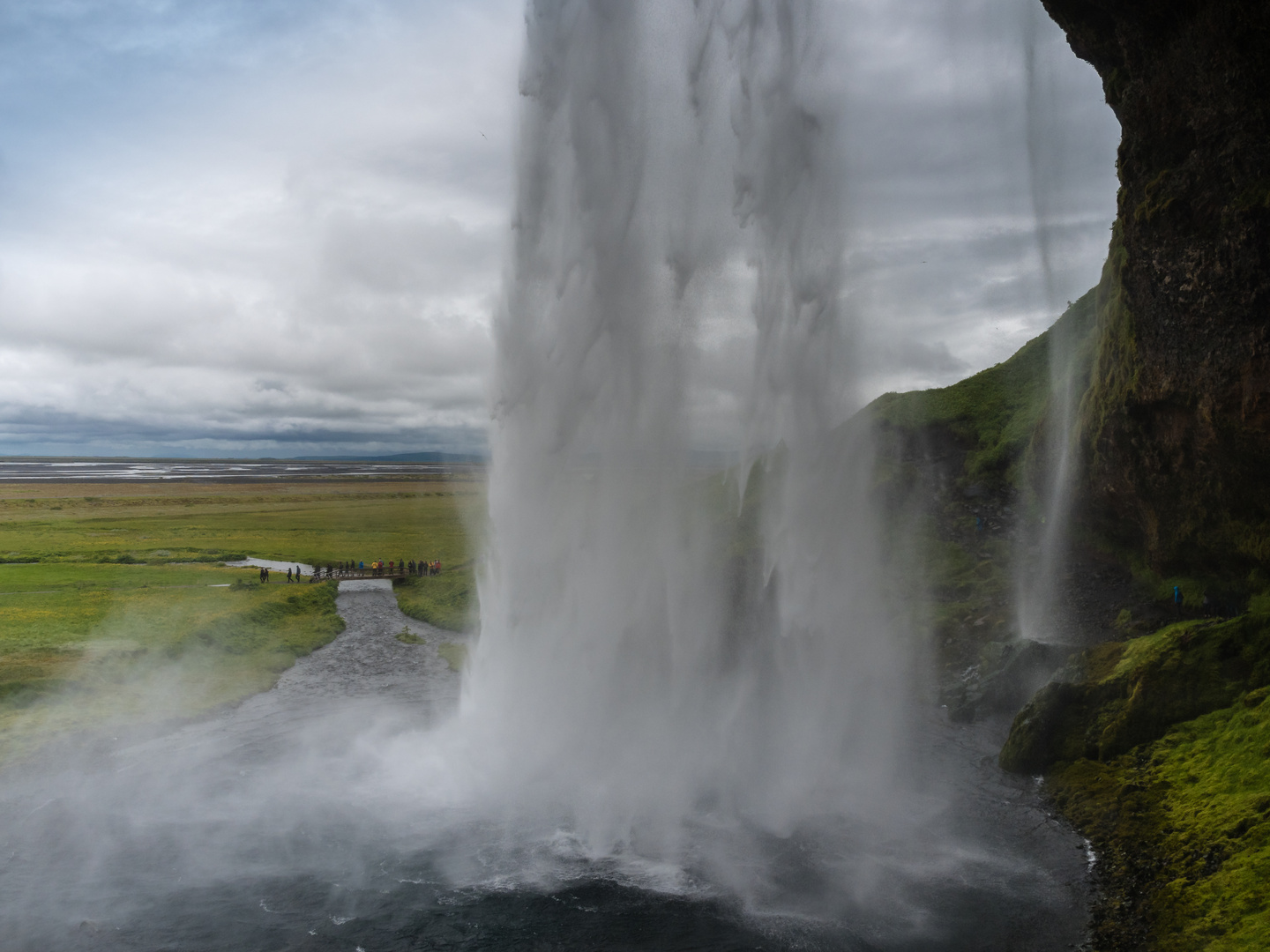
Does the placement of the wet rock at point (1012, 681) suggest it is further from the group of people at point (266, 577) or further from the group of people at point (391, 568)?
the group of people at point (266, 577)

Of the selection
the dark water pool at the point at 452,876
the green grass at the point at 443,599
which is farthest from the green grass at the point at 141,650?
the dark water pool at the point at 452,876

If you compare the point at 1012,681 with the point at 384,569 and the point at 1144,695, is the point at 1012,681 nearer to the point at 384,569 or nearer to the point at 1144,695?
the point at 1144,695

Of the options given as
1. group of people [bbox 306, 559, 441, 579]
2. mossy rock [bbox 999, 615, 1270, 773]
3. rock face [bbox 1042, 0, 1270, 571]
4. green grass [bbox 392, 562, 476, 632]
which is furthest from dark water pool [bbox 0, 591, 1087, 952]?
group of people [bbox 306, 559, 441, 579]

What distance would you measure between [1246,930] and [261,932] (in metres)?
17.2

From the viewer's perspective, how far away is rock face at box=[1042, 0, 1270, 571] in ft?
68.9

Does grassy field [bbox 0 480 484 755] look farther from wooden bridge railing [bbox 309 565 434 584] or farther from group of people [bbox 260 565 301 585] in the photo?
wooden bridge railing [bbox 309 565 434 584]

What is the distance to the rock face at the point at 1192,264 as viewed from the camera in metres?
21.0

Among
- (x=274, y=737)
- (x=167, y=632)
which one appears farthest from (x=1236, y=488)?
(x=167, y=632)

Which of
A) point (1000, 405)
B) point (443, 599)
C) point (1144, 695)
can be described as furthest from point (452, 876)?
point (1000, 405)

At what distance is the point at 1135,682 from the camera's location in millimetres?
22359

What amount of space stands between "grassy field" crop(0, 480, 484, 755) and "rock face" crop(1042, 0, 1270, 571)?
87.1 ft

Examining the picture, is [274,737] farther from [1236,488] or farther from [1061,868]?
[1236,488]

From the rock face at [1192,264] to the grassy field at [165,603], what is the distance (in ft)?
87.1

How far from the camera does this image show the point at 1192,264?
23125 mm
